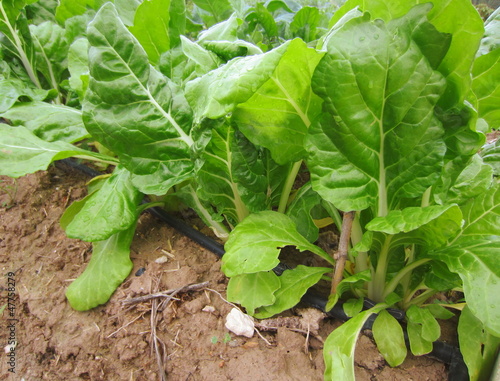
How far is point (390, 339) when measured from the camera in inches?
42.9

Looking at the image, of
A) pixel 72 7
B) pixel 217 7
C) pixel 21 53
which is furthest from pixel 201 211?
pixel 21 53

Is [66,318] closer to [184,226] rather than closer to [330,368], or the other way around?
[184,226]

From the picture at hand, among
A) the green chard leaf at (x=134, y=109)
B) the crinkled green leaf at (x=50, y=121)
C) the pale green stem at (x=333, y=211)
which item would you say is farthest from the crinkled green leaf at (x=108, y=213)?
the pale green stem at (x=333, y=211)

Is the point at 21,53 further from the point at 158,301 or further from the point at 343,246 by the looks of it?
the point at 343,246

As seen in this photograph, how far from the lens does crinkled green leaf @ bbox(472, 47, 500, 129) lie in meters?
1.02

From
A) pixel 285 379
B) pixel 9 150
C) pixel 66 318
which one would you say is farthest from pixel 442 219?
pixel 9 150

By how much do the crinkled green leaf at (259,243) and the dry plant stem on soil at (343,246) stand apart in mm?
109

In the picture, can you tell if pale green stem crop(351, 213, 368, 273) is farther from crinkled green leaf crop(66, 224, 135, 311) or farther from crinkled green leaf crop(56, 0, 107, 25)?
crinkled green leaf crop(56, 0, 107, 25)

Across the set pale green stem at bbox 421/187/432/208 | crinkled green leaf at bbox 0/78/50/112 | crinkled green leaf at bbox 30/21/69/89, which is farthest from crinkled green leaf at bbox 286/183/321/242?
crinkled green leaf at bbox 30/21/69/89

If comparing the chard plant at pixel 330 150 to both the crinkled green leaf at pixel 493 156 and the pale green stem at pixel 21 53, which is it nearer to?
the crinkled green leaf at pixel 493 156

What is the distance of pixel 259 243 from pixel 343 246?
0.86 feet

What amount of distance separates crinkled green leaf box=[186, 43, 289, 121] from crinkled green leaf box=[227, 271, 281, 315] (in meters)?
0.65

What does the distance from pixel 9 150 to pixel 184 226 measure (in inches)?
29.2

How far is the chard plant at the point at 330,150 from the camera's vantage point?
84cm
